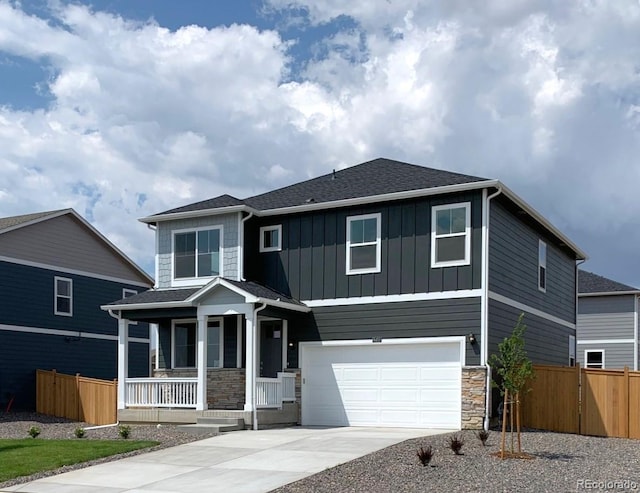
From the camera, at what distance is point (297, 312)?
20.9 m

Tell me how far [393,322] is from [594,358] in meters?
19.9

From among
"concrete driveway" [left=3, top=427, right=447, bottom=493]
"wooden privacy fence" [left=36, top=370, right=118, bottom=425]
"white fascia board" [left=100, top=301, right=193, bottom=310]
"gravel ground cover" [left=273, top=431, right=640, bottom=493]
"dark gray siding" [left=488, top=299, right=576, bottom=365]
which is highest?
"white fascia board" [left=100, top=301, right=193, bottom=310]

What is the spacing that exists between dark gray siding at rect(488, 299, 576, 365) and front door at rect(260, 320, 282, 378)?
555 centimetres

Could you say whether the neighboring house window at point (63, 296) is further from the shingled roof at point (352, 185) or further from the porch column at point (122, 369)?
the porch column at point (122, 369)

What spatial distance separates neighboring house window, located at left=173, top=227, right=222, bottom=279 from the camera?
71.8 feet

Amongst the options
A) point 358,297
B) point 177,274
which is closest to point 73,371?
point 177,274

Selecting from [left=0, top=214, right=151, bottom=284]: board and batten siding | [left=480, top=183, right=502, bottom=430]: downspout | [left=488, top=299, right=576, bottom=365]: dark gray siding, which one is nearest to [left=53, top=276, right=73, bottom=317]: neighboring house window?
[left=0, top=214, right=151, bottom=284]: board and batten siding

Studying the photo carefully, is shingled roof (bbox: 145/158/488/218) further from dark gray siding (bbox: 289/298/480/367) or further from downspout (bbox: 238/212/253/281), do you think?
dark gray siding (bbox: 289/298/480/367)

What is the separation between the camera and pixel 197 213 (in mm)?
21781

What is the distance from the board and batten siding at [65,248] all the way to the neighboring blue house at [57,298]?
1.2 inches

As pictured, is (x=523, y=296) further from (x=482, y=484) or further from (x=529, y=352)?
(x=482, y=484)

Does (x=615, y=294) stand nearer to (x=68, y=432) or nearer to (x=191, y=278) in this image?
(x=191, y=278)

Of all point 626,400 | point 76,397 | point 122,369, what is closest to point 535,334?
point 626,400

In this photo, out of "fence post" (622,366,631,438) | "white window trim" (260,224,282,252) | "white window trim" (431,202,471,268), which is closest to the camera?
"fence post" (622,366,631,438)
